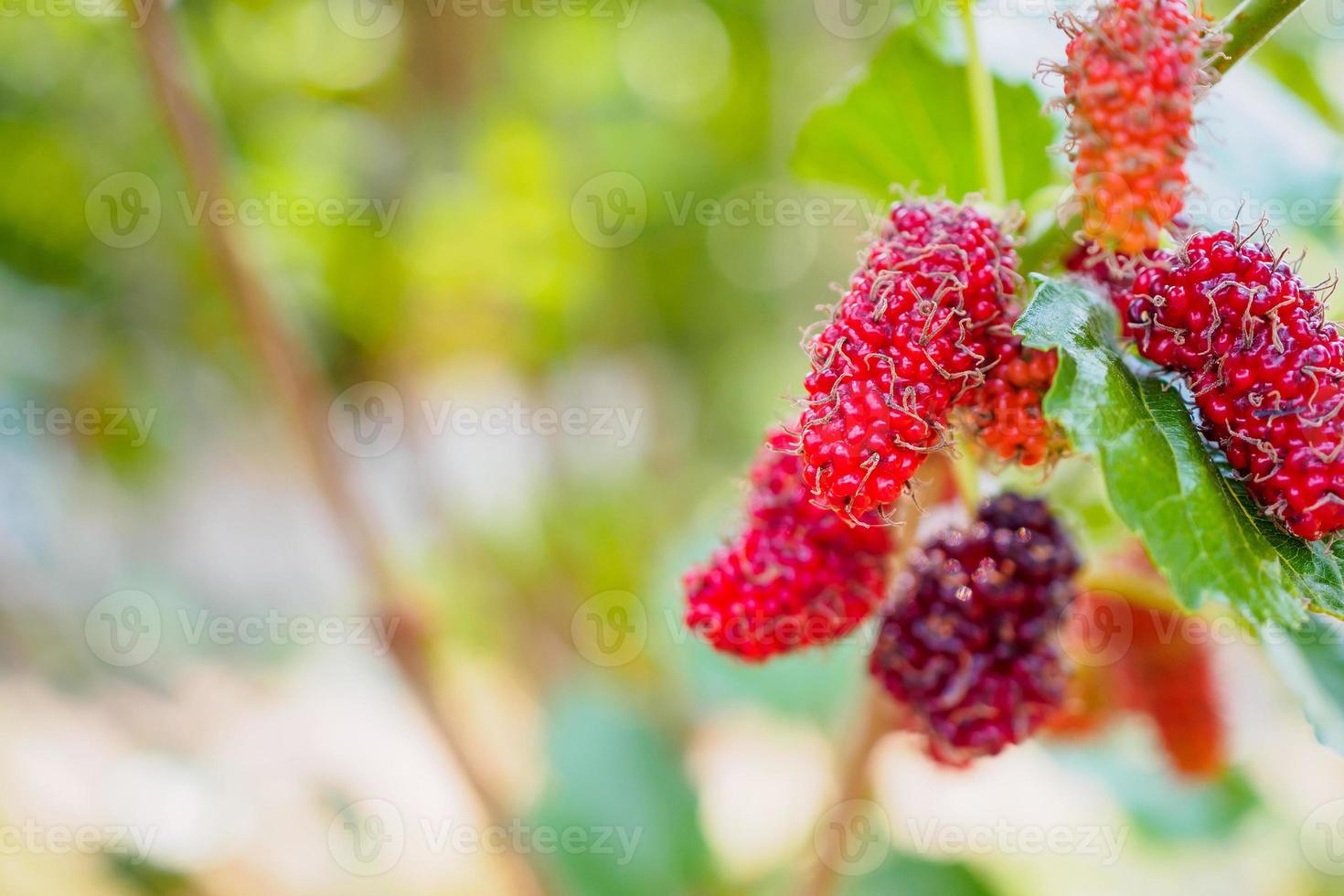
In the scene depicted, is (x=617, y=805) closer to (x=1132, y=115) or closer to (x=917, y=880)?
(x=917, y=880)

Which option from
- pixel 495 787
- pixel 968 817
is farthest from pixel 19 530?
pixel 968 817

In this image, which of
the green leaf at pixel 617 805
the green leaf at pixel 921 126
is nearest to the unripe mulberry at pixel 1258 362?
the green leaf at pixel 921 126

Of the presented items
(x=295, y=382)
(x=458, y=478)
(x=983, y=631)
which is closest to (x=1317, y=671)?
(x=983, y=631)

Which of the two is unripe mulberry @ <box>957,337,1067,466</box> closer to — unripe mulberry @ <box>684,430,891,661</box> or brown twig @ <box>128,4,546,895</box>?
unripe mulberry @ <box>684,430,891,661</box>

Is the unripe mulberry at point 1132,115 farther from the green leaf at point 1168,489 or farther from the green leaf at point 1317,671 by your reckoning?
the green leaf at point 1317,671

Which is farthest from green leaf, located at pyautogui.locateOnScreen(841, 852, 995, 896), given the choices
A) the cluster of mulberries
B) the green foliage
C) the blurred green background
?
the cluster of mulberries

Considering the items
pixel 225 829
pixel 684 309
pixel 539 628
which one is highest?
pixel 684 309

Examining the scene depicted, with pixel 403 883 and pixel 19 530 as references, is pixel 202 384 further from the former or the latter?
pixel 403 883
